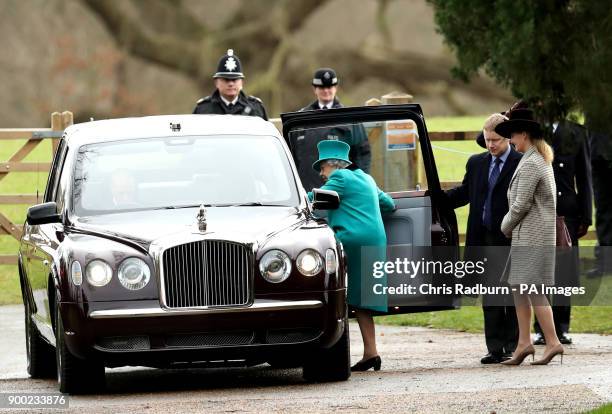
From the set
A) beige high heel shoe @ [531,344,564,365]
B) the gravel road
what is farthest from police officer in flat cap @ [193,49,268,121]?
beige high heel shoe @ [531,344,564,365]

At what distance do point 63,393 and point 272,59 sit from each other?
41.6 metres

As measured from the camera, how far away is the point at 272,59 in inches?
2090

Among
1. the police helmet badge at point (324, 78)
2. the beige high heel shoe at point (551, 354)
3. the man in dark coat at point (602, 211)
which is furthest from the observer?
the man in dark coat at point (602, 211)

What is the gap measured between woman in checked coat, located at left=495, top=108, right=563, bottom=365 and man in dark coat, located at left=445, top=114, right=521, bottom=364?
15.2 inches

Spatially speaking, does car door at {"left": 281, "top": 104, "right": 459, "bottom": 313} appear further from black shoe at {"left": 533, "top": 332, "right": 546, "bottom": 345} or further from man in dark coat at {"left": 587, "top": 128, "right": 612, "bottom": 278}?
man in dark coat at {"left": 587, "top": 128, "right": 612, "bottom": 278}

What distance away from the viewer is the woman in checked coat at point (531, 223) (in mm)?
12922

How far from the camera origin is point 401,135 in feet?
47.2

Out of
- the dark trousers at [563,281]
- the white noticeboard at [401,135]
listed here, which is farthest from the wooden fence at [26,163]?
the white noticeboard at [401,135]

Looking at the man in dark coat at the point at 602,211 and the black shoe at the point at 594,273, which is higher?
the man in dark coat at the point at 602,211

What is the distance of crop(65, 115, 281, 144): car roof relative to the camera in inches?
516

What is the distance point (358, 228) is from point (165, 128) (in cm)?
165

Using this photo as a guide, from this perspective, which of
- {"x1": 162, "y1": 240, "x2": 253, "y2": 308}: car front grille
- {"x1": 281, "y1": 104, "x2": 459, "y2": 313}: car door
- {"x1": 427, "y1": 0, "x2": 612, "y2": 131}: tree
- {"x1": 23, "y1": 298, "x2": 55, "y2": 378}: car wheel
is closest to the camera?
{"x1": 427, "y1": 0, "x2": 612, "y2": 131}: tree

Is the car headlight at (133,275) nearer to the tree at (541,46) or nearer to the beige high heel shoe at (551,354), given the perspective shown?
the tree at (541,46)

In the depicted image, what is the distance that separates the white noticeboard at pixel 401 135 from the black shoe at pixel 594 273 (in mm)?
4394
